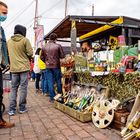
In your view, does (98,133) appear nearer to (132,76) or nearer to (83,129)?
(83,129)

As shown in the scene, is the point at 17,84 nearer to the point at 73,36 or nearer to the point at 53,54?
the point at 53,54

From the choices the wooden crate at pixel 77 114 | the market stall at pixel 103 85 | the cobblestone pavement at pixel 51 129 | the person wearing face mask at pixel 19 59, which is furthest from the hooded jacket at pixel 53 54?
the cobblestone pavement at pixel 51 129

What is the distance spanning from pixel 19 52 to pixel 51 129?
2.14m

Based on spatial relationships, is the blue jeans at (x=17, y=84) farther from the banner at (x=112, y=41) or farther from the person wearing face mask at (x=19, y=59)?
the banner at (x=112, y=41)

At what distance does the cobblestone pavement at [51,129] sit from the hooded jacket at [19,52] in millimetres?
1106

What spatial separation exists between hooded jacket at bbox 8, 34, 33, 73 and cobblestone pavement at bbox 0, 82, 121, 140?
3.63 ft

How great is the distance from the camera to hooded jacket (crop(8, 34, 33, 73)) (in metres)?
5.84

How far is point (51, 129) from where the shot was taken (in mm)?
4629

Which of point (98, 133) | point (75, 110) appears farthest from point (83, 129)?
point (75, 110)

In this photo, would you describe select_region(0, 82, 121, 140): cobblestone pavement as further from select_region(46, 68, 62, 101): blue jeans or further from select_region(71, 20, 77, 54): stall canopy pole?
select_region(71, 20, 77, 54): stall canopy pole

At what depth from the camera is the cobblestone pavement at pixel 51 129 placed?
417 centimetres

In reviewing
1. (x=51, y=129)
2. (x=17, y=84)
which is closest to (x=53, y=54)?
(x=17, y=84)

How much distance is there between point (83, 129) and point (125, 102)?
2.95 feet

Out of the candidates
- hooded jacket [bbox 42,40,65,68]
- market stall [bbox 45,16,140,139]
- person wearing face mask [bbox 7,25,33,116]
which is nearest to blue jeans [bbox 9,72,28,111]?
person wearing face mask [bbox 7,25,33,116]
